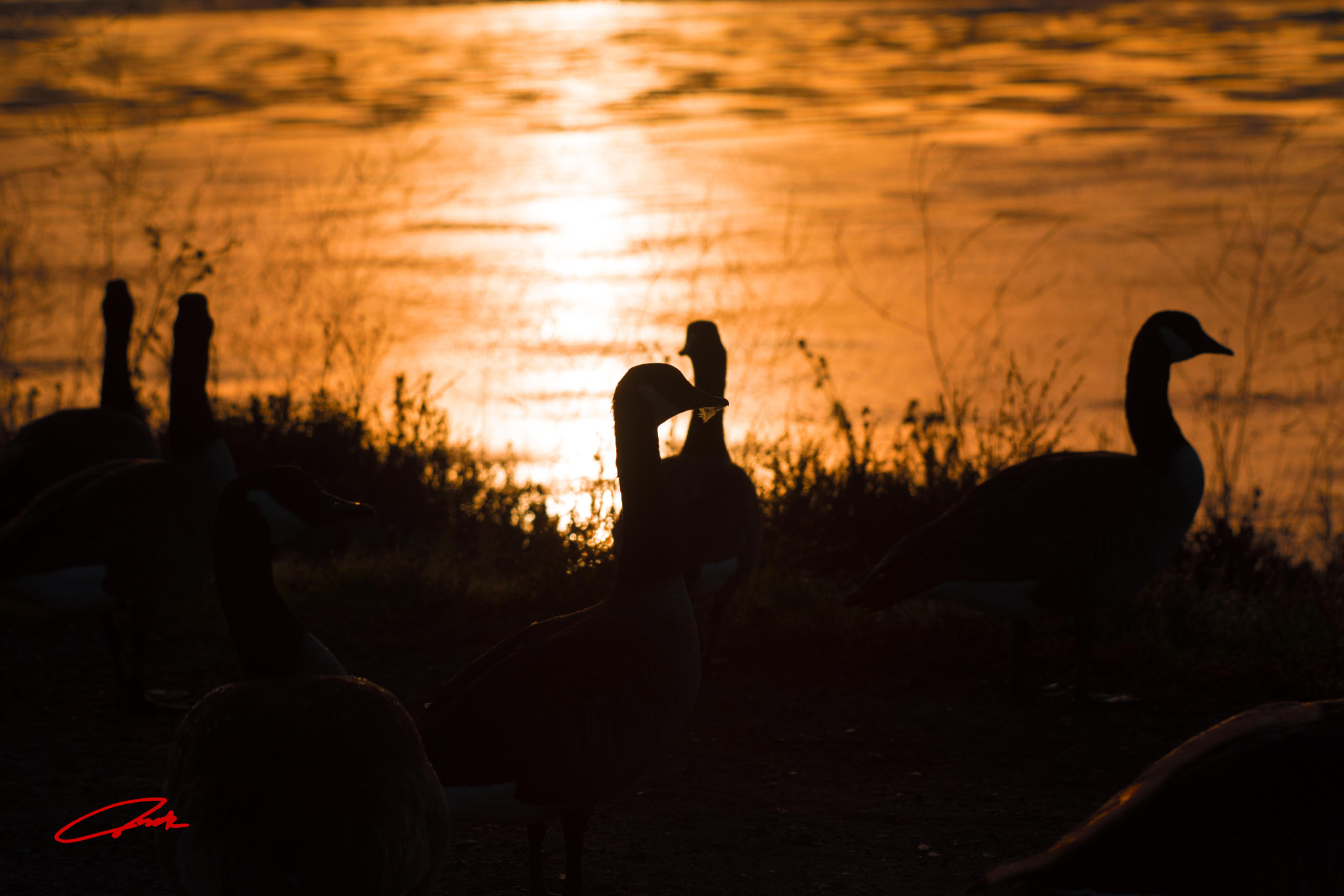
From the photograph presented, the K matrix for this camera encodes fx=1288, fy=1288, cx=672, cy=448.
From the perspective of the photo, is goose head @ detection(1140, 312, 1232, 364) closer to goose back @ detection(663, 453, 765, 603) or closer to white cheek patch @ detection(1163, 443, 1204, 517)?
white cheek patch @ detection(1163, 443, 1204, 517)

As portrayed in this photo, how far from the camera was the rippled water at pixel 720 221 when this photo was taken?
11883 millimetres

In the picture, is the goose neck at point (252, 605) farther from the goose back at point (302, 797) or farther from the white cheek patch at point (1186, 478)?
the white cheek patch at point (1186, 478)

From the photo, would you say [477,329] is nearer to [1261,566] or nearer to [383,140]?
[1261,566]

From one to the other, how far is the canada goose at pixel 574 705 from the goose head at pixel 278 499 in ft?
2.68

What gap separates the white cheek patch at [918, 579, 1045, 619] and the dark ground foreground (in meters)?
0.56

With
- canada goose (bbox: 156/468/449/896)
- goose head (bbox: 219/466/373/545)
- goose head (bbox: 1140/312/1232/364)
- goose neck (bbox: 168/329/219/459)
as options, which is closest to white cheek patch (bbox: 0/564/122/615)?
goose neck (bbox: 168/329/219/459)

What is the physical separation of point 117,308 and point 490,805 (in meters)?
6.01

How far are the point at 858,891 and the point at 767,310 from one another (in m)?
8.69

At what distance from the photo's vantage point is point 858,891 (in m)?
4.86

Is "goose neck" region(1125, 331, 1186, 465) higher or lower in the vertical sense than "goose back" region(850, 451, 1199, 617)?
higher

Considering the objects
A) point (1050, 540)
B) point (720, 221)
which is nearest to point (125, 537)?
point (1050, 540)

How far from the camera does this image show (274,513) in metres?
4.71

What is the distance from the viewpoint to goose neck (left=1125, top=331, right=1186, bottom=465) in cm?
682
